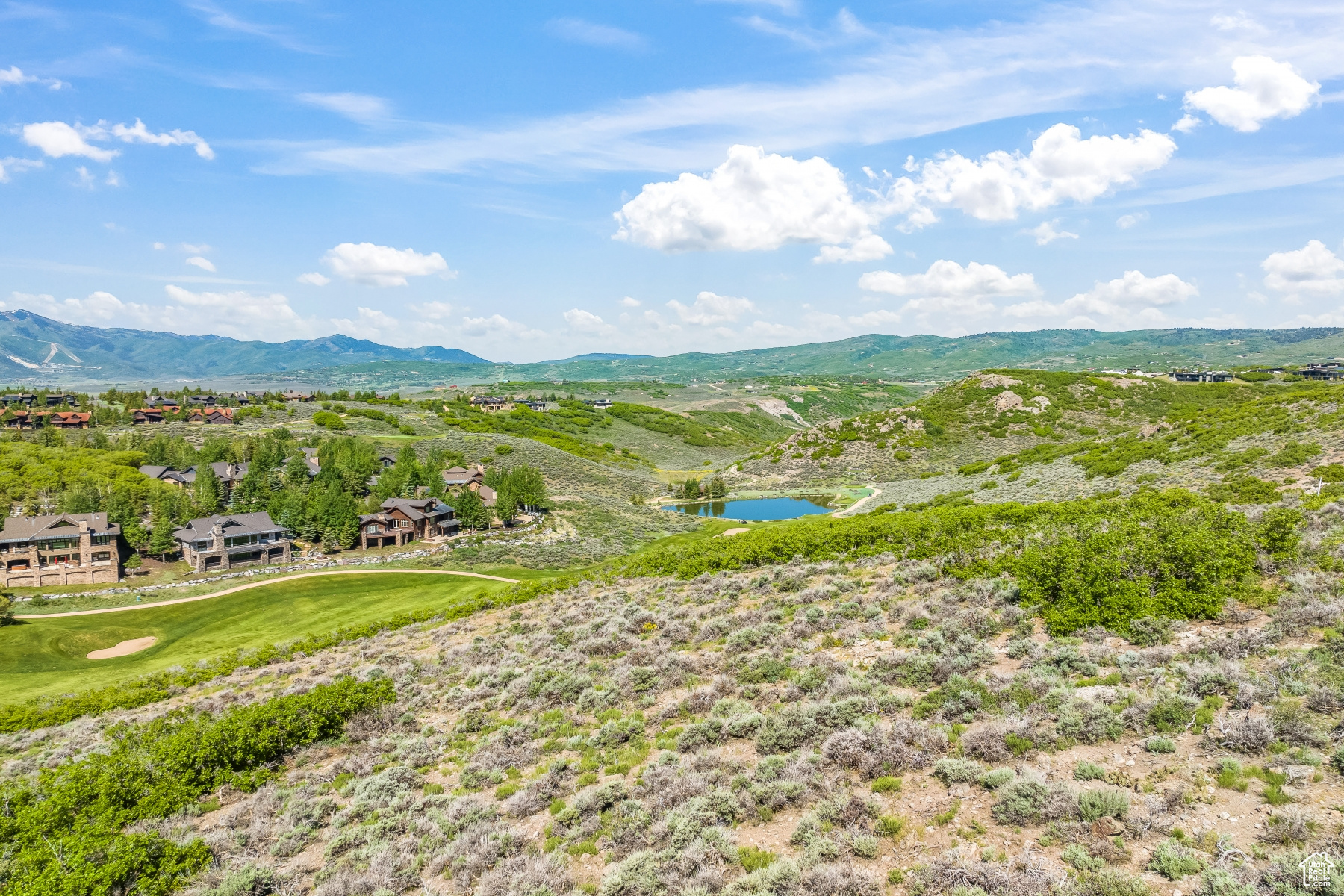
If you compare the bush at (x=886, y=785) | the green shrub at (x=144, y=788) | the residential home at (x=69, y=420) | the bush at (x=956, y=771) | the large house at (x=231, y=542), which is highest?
the residential home at (x=69, y=420)

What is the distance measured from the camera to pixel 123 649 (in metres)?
37.9

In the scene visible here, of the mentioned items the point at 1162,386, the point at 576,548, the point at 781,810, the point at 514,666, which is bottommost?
the point at 576,548

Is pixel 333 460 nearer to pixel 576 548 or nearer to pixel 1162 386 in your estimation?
pixel 576 548

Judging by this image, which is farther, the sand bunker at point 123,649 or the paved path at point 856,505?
the paved path at point 856,505

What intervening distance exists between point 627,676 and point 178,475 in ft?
285

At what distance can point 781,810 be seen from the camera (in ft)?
36.6

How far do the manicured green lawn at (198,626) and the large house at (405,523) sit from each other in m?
13.7

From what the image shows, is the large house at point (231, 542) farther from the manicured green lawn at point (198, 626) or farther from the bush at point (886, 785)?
the bush at point (886, 785)

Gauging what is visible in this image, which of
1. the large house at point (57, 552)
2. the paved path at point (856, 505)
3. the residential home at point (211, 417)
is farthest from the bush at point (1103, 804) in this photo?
the residential home at point (211, 417)

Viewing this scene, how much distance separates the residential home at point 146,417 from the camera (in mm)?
120438

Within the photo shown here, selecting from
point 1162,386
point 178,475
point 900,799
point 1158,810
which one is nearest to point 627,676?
point 900,799

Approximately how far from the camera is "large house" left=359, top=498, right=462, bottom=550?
213ft

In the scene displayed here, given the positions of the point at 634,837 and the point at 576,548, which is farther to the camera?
the point at 576,548

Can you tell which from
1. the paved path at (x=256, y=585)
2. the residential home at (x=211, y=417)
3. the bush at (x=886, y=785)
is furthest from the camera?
the residential home at (x=211, y=417)
